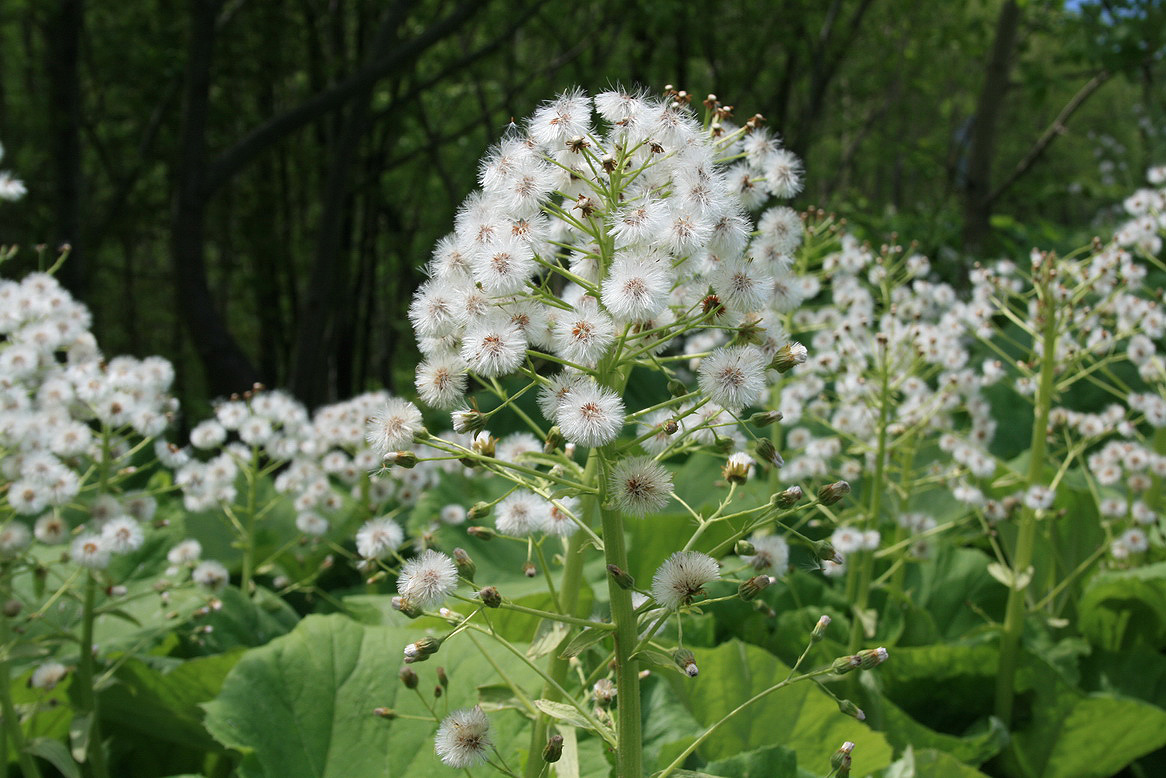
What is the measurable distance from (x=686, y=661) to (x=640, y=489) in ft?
0.77

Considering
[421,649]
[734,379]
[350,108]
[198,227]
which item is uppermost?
[350,108]

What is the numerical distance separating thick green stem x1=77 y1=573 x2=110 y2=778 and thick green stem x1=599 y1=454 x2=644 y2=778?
5.18ft

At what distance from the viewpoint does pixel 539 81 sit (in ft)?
32.5

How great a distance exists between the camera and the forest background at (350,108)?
5.62 meters

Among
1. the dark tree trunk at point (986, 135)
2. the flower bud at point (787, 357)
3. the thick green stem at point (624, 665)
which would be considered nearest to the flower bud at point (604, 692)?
the thick green stem at point (624, 665)

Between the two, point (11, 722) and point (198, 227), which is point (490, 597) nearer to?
point (11, 722)

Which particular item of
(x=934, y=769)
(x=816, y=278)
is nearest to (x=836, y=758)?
(x=934, y=769)

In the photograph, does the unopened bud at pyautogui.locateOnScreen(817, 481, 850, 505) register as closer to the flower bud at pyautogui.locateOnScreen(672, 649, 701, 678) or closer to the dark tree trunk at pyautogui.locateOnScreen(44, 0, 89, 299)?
the flower bud at pyautogui.locateOnScreen(672, 649, 701, 678)

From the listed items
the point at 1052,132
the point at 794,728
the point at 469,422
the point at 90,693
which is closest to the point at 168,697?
the point at 90,693

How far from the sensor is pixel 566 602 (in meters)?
1.55

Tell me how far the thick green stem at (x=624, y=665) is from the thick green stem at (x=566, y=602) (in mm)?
103

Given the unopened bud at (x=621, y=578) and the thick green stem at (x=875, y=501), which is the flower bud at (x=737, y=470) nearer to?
the unopened bud at (x=621, y=578)

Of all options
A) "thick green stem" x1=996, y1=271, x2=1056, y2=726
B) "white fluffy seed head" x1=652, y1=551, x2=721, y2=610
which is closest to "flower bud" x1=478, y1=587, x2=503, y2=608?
"white fluffy seed head" x1=652, y1=551, x2=721, y2=610

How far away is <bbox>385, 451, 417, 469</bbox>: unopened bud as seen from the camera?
1.25 m
